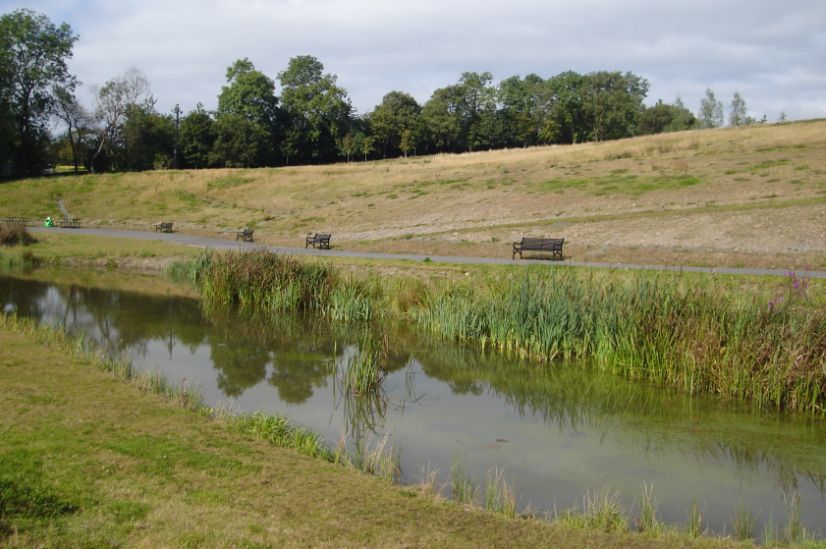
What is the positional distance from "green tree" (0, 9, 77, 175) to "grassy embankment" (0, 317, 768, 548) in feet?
240

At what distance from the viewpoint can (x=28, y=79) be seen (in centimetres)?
7956

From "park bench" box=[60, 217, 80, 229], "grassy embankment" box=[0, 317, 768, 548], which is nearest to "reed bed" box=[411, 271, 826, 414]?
"grassy embankment" box=[0, 317, 768, 548]

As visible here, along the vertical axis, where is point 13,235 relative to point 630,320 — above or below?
above

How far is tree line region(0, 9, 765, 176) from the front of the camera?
80062 mm

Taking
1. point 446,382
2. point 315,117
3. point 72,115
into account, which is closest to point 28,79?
point 72,115

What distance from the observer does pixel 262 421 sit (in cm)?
934

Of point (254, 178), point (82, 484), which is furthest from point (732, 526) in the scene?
point (254, 178)

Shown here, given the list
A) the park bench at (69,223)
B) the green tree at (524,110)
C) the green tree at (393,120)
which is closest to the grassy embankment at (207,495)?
the park bench at (69,223)

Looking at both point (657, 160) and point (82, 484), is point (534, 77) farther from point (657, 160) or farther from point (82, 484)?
point (82, 484)

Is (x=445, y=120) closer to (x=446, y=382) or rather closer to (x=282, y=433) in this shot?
(x=446, y=382)

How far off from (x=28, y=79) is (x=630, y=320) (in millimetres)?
85055

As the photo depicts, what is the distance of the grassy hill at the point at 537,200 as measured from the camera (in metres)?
28.1

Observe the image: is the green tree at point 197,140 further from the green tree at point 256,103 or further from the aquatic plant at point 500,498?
the aquatic plant at point 500,498

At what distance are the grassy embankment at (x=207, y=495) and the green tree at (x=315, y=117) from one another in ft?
284
